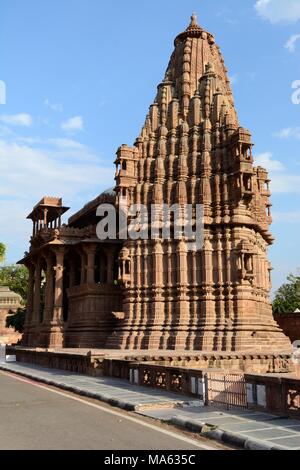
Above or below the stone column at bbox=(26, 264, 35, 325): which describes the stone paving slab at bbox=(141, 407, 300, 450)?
below

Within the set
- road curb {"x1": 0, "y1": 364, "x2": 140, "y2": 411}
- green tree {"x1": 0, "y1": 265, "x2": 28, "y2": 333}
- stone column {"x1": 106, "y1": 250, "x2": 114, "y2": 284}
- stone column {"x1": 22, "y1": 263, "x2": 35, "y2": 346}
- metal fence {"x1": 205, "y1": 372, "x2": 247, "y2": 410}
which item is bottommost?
road curb {"x1": 0, "y1": 364, "x2": 140, "y2": 411}

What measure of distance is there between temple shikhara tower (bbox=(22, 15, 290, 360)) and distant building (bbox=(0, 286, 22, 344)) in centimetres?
3817

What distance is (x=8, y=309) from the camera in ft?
258

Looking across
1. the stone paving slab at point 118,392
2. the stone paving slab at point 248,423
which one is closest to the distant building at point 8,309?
the stone paving slab at point 118,392

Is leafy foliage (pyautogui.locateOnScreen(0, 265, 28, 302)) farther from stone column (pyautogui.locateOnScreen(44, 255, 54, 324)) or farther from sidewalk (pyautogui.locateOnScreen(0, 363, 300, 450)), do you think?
sidewalk (pyautogui.locateOnScreen(0, 363, 300, 450))

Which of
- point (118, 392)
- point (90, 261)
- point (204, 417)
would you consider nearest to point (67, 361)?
point (118, 392)

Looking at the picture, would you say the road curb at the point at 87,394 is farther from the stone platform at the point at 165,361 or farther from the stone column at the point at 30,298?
the stone column at the point at 30,298

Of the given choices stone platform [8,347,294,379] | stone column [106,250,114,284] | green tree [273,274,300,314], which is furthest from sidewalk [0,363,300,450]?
green tree [273,274,300,314]

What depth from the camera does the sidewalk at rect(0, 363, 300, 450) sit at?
828cm

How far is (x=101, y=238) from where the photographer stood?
1526 inches

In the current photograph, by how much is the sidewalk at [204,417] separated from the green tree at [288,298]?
50.5 metres

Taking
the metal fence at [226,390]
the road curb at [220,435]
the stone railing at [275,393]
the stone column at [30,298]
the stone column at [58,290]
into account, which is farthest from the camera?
the stone column at [30,298]

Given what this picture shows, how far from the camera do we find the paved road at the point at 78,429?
826 centimetres
